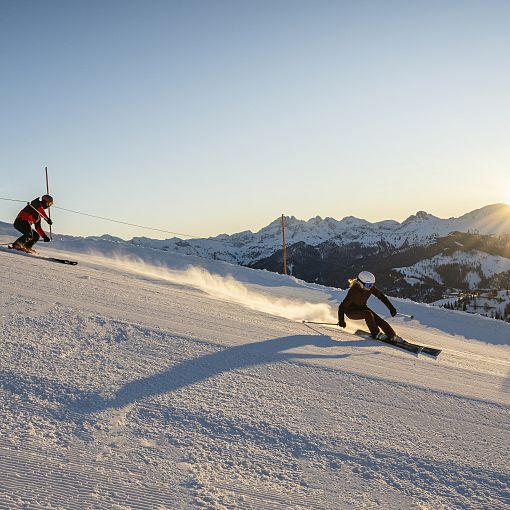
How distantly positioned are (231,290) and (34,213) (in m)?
6.03

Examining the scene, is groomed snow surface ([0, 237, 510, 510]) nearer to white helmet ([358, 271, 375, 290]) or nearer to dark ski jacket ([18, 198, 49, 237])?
white helmet ([358, 271, 375, 290])

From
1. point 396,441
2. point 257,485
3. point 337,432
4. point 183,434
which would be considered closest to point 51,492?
point 183,434

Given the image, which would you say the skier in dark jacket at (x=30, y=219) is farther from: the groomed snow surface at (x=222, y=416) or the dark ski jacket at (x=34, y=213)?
the groomed snow surface at (x=222, y=416)

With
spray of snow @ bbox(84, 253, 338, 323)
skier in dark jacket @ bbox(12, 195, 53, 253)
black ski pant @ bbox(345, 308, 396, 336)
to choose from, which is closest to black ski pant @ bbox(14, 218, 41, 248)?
skier in dark jacket @ bbox(12, 195, 53, 253)

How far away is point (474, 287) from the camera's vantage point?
650 ft

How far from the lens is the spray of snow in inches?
476

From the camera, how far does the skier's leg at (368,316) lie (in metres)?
9.63

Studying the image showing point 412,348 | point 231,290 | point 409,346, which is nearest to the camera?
point 412,348

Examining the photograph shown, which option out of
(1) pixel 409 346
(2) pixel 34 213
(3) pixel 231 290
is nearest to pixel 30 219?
(2) pixel 34 213

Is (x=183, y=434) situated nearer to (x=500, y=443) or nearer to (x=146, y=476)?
(x=146, y=476)

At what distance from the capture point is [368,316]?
982cm

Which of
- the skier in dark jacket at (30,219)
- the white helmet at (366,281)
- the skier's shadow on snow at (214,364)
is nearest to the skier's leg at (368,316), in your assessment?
the white helmet at (366,281)

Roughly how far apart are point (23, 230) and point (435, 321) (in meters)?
12.3

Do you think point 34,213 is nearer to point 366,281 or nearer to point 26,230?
point 26,230
